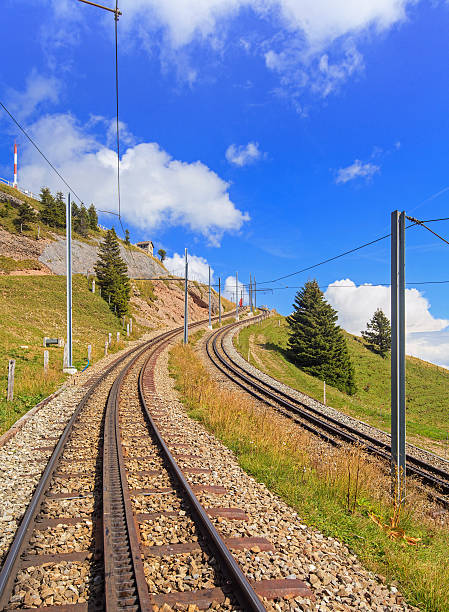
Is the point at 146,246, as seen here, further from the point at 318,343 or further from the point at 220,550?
the point at 220,550

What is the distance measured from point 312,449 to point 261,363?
21.2m

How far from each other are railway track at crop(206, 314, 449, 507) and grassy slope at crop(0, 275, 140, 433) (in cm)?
928

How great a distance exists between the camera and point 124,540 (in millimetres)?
4730

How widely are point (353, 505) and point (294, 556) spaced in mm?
2439

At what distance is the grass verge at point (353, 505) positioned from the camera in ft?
15.3

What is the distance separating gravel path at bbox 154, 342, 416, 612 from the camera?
4027 mm

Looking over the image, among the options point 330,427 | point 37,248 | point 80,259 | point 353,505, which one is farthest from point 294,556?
point 80,259

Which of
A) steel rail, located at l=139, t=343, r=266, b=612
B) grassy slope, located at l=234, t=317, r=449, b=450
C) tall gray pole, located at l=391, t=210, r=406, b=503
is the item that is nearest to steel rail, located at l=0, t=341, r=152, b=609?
steel rail, located at l=139, t=343, r=266, b=612

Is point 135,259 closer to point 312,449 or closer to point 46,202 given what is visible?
point 46,202

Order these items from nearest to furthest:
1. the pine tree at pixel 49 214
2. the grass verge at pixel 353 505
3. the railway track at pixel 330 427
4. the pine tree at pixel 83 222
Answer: the grass verge at pixel 353 505, the railway track at pixel 330 427, the pine tree at pixel 49 214, the pine tree at pixel 83 222

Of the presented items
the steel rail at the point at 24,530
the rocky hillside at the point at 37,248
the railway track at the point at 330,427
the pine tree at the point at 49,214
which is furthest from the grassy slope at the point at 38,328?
the pine tree at the point at 49,214

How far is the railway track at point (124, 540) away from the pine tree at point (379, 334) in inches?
2292

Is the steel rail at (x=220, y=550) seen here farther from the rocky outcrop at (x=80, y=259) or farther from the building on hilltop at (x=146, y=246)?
the building on hilltop at (x=146, y=246)

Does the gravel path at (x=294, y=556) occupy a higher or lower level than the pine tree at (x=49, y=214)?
lower
